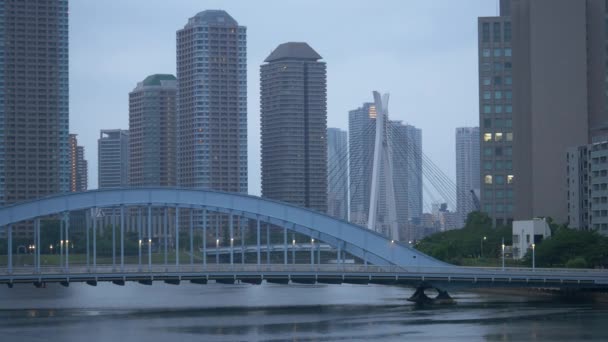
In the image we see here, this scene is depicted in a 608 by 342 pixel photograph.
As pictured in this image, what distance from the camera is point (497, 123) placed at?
10619 cm

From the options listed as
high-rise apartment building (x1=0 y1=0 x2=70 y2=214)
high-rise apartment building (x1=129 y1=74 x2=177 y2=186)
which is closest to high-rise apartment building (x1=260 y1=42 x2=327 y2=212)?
high-rise apartment building (x1=129 y1=74 x2=177 y2=186)

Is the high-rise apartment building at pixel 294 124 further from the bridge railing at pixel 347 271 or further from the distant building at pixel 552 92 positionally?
the bridge railing at pixel 347 271

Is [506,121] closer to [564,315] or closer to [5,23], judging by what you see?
[564,315]

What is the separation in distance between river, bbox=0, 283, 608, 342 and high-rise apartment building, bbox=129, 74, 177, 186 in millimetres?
113698

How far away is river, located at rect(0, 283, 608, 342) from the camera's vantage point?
46.9 metres

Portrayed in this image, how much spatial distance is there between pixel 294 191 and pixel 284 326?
139 m

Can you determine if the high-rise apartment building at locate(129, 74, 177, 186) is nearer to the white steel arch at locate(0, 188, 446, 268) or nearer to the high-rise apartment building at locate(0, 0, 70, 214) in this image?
the high-rise apartment building at locate(0, 0, 70, 214)

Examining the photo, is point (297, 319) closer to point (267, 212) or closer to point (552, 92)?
point (267, 212)

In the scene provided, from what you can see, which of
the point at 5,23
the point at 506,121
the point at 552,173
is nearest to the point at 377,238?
the point at 552,173

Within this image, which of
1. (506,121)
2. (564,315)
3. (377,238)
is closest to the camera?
(564,315)

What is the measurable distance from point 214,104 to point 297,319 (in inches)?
5047

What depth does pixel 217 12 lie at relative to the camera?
183875mm

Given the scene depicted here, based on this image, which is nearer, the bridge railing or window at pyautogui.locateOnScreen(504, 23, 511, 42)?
the bridge railing

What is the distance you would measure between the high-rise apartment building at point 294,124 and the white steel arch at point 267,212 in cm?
12546
